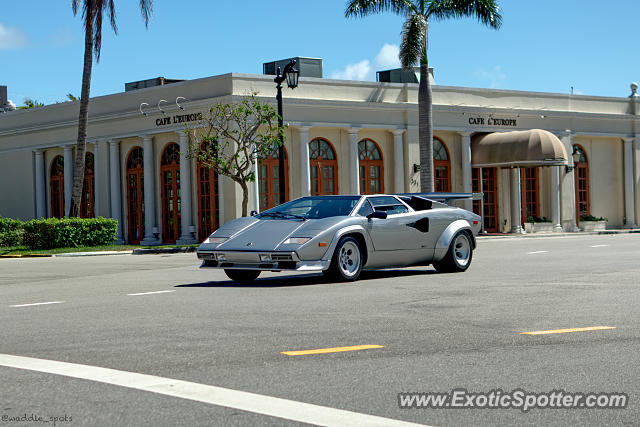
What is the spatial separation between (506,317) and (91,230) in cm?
2432

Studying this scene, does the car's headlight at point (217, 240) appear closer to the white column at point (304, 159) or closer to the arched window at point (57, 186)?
the white column at point (304, 159)

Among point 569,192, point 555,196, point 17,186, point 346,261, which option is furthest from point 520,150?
point 346,261

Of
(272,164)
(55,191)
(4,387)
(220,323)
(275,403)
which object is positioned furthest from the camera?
(55,191)

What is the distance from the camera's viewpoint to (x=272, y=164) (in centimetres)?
3584

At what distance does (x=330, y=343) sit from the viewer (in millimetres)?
7449

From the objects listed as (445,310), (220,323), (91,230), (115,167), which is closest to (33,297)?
(220,323)

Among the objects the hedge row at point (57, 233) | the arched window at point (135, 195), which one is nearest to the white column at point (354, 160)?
the arched window at point (135, 195)

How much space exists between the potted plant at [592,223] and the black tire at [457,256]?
28.8 meters

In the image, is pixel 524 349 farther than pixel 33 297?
No

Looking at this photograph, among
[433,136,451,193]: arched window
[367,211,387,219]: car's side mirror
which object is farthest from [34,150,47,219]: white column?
[367,211,387,219]: car's side mirror

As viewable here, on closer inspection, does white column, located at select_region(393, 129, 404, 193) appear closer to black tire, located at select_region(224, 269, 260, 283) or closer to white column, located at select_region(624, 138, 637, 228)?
white column, located at select_region(624, 138, 637, 228)

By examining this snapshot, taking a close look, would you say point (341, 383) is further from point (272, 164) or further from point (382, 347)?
point (272, 164)

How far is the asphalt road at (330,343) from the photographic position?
522 centimetres

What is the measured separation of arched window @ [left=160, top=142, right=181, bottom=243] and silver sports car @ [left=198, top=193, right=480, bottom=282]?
22709 mm
